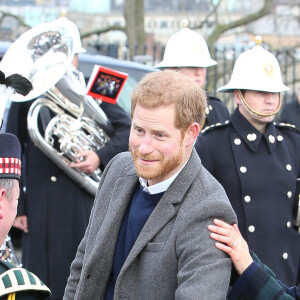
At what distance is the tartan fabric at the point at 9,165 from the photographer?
2770 millimetres

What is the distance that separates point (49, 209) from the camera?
5.79m

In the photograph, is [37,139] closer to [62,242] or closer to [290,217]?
[62,242]

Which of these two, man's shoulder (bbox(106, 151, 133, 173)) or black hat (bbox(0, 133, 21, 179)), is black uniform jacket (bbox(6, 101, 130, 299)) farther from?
black hat (bbox(0, 133, 21, 179))

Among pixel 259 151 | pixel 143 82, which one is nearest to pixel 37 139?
pixel 259 151

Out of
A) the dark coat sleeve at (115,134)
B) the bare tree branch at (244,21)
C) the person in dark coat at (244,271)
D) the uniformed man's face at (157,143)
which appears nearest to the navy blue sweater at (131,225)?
the uniformed man's face at (157,143)

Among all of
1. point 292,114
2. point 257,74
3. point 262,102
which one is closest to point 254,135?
point 262,102

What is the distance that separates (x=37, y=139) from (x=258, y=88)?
5.56 feet

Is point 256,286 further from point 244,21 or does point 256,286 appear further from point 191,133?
point 244,21

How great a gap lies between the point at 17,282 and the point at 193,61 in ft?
11.0

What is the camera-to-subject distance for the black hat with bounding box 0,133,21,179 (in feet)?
9.11

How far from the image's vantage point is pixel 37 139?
18.3ft

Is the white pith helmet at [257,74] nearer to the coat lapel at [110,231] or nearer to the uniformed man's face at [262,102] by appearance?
the uniformed man's face at [262,102]

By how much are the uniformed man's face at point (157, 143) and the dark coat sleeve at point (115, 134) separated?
2.65m

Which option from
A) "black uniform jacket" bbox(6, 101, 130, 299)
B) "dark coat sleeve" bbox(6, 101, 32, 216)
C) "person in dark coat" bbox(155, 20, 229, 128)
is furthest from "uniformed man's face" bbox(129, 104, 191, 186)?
"dark coat sleeve" bbox(6, 101, 32, 216)
